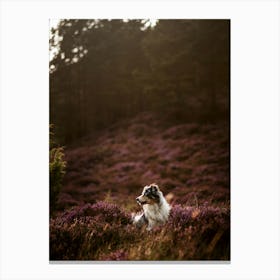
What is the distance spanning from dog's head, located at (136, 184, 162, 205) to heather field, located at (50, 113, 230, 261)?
31cm

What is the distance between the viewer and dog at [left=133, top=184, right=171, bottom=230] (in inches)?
232

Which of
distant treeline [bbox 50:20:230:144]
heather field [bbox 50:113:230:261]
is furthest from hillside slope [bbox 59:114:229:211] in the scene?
distant treeline [bbox 50:20:230:144]

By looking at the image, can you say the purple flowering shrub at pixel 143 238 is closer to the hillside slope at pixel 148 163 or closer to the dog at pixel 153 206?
the dog at pixel 153 206

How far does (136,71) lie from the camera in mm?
6273

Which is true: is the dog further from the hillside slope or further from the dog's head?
the hillside slope

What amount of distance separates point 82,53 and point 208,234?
2790mm
